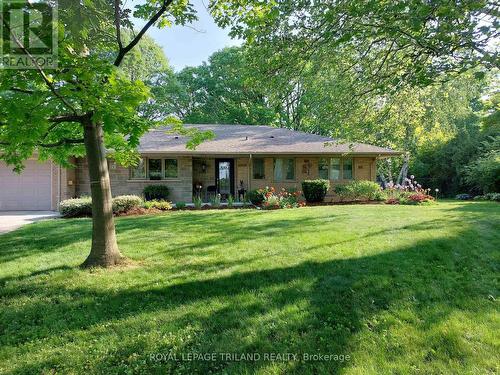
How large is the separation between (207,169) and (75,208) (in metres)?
6.54

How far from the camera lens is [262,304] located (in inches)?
158

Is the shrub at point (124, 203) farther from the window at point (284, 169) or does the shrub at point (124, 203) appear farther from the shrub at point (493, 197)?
the shrub at point (493, 197)

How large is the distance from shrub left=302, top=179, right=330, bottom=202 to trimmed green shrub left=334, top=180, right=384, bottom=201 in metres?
0.76

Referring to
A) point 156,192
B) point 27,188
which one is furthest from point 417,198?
point 27,188

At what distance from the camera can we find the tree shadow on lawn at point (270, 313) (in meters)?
3.08

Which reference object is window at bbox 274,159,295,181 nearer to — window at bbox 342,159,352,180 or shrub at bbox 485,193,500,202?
window at bbox 342,159,352,180

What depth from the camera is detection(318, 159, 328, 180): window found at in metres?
16.9

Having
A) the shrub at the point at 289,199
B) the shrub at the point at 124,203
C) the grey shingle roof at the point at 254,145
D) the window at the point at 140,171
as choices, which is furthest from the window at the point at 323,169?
the shrub at the point at 124,203

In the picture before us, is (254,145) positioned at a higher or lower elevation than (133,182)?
higher

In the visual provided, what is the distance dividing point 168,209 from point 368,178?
10.2 meters

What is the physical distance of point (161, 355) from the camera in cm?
305

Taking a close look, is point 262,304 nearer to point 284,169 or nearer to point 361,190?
point 361,190

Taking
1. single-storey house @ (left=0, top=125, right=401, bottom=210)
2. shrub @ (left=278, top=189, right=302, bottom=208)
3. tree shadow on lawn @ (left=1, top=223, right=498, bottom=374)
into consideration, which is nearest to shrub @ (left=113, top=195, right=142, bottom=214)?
single-storey house @ (left=0, top=125, right=401, bottom=210)

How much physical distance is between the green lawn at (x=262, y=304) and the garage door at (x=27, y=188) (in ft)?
28.0
